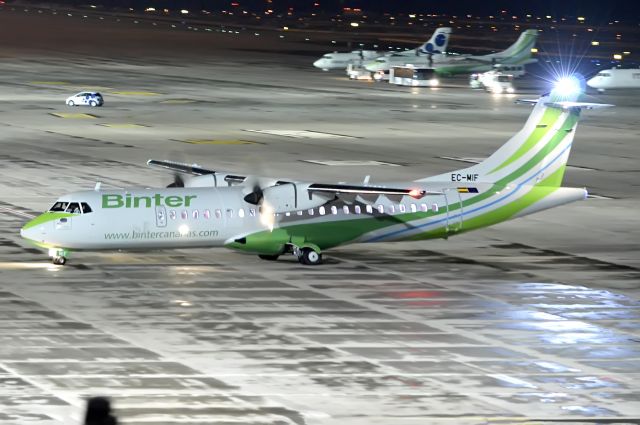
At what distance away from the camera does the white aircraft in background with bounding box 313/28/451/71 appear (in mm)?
142375

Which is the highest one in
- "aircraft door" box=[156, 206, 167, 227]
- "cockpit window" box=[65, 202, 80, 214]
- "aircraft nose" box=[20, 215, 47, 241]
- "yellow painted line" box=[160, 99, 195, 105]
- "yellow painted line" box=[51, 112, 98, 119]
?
"yellow painted line" box=[160, 99, 195, 105]

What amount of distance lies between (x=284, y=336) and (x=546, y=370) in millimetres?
7054

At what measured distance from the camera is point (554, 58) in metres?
177

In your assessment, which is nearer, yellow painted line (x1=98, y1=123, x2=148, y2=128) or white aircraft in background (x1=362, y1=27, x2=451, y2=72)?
yellow painted line (x1=98, y1=123, x2=148, y2=128)

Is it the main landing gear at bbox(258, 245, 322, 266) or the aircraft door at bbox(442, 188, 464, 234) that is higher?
the aircraft door at bbox(442, 188, 464, 234)

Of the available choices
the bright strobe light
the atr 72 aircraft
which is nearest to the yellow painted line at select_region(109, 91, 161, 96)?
the atr 72 aircraft

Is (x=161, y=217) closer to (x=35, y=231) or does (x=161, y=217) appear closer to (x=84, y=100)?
(x=35, y=231)

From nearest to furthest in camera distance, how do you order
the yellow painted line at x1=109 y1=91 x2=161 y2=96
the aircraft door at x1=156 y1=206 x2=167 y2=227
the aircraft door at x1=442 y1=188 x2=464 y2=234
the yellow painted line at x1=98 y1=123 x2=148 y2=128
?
the aircraft door at x1=156 y1=206 x2=167 y2=227 → the aircraft door at x1=442 y1=188 x2=464 y2=234 → the yellow painted line at x1=98 y1=123 x2=148 y2=128 → the yellow painted line at x1=109 y1=91 x2=161 y2=96

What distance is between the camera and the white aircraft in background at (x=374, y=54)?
14238 cm

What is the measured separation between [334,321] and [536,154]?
45.2 ft

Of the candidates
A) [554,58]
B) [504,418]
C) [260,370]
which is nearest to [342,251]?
[260,370]

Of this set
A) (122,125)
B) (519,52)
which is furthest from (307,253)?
(519,52)

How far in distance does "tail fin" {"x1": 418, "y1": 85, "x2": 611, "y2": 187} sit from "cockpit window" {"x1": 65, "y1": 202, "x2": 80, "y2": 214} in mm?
12105

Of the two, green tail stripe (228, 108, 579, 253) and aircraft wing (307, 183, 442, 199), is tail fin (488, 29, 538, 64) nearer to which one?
green tail stripe (228, 108, 579, 253)
